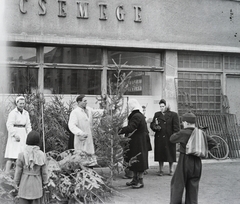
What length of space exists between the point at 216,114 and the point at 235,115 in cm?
94

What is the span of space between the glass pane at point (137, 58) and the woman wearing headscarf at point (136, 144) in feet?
15.9

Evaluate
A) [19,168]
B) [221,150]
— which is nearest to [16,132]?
[19,168]

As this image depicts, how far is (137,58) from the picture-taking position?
531 inches

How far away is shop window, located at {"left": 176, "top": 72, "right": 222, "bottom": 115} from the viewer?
13656 millimetres

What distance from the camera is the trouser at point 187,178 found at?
6602 millimetres

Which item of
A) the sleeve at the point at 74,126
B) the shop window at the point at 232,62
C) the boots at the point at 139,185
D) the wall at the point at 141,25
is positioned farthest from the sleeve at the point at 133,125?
the shop window at the point at 232,62

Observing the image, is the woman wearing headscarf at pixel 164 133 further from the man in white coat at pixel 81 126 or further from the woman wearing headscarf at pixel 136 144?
the man in white coat at pixel 81 126

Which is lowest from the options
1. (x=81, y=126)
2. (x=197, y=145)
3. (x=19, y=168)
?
(x=19, y=168)

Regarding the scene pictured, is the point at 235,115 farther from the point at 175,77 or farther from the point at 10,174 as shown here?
the point at 10,174

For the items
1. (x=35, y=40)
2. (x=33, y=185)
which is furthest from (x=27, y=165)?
(x=35, y=40)

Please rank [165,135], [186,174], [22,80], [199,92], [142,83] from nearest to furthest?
[186,174] < [165,135] < [22,80] < [142,83] < [199,92]

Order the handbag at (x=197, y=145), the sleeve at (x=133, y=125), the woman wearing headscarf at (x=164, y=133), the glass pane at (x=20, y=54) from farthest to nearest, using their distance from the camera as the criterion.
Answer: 1. the glass pane at (x=20, y=54)
2. the woman wearing headscarf at (x=164, y=133)
3. the sleeve at (x=133, y=125)
4. the handbag at (x=197, y=145)

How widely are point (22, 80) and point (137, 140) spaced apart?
528cm

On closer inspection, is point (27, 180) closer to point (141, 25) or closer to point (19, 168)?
point (19, 168)
